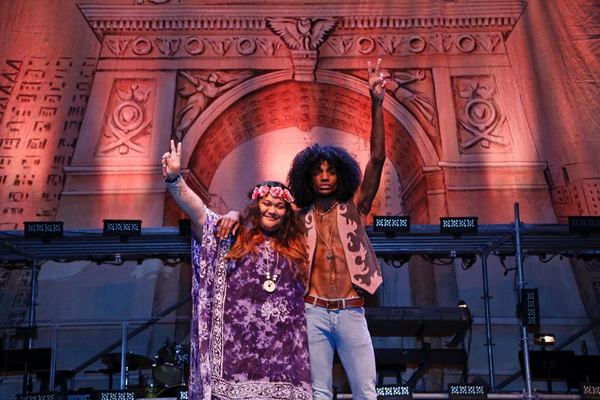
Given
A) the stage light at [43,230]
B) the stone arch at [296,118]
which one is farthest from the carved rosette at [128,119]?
the stage light at [43,230]

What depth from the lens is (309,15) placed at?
353 inches

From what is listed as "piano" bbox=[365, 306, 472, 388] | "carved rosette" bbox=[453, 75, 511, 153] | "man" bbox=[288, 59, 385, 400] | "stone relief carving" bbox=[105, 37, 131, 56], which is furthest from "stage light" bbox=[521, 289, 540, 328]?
"stone relief carving" bbox=[105, 37, 131, 56]

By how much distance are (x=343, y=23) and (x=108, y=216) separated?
3.90m

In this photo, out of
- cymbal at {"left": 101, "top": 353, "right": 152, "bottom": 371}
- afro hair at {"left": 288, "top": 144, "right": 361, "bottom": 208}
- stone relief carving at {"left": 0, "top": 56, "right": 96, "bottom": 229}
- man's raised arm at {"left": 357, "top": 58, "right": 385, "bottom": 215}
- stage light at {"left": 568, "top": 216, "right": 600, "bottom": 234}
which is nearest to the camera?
man's raised arm at {"left": 357, "top": 58, "right": 385, "bottom": 215}

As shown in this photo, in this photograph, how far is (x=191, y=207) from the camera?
280 cm

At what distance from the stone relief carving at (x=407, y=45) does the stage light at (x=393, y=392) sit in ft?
15.3

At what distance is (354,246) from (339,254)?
0.25 feet

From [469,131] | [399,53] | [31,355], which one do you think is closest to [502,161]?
[469,131]

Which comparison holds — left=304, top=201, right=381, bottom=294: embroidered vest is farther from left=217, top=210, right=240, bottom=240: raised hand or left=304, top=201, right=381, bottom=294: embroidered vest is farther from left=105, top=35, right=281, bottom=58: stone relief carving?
left=105, top=35, right=281, bottom=58: stone relief carving

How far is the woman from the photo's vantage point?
269 centimetres

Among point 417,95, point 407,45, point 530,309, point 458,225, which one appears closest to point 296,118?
point 417,95

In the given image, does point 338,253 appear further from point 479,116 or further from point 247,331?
point 479,116

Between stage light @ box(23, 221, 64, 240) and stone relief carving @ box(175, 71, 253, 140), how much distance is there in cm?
294

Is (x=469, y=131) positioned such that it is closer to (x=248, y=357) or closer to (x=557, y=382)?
(x=557, y=382)
